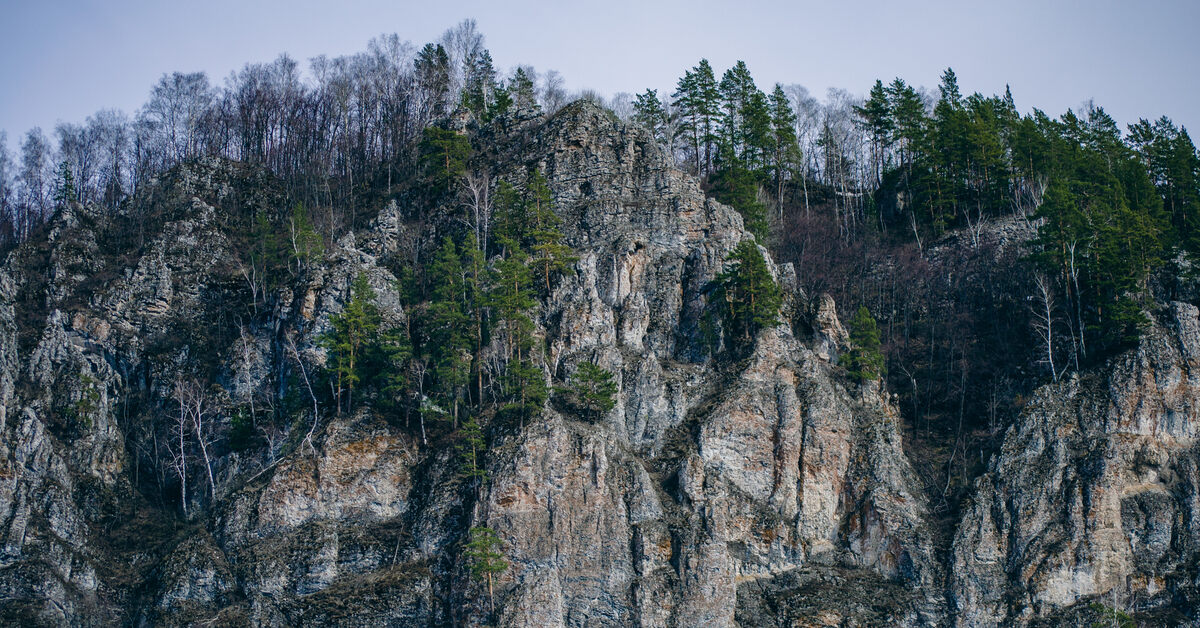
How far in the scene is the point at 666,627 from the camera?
132 feet

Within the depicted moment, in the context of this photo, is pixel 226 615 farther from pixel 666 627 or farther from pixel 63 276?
pixel 63 276

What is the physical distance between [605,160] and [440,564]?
2726cm

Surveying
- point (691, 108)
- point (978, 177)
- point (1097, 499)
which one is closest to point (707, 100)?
point (691, 108)

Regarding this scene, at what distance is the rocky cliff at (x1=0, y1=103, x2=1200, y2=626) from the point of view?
4109 cm

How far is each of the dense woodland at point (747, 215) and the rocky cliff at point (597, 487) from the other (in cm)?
191

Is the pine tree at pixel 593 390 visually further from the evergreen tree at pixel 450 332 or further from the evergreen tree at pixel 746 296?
the evergreen tree at pixel 746 296

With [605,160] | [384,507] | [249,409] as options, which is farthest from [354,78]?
[384,507]

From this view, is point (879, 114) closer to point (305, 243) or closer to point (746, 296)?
point (746, 296)

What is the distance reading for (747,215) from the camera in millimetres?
59125

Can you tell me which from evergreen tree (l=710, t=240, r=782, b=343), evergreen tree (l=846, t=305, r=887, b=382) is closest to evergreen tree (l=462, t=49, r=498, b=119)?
evergreen tree (l=710, t=240, r=782, b=343)

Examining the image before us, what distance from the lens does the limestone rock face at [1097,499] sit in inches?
1661

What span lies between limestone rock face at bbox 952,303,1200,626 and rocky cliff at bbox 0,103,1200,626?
0.35 feet

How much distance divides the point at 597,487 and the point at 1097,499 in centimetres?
2319

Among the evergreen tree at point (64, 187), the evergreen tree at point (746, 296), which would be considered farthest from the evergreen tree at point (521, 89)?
the evergreen tree at point (64, 187)
